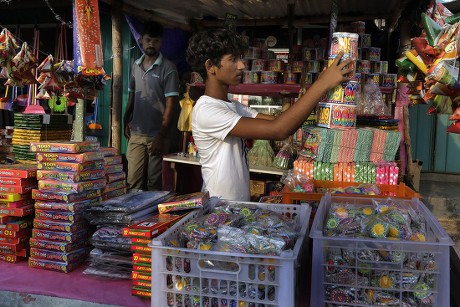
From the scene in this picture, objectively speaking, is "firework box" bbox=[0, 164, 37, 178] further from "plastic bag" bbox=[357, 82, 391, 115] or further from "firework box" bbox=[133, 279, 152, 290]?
"plastic bag" bbox=[357, 82, 391, 115]

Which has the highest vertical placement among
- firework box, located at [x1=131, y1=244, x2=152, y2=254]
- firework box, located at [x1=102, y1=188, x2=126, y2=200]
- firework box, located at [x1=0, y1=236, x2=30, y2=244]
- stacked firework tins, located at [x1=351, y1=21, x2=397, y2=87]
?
stacked firework tins, located at [x1=351, y1=21, x2=397, y2=87]

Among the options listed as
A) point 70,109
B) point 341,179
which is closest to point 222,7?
point 70,109

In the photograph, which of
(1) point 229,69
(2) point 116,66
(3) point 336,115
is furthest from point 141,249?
(2) point 116,66

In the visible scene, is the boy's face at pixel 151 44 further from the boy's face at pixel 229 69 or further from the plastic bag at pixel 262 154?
the boy's face at pixel 229 69

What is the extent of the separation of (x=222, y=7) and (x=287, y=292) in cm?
450

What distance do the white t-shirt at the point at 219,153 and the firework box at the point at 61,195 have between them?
1.73 feet

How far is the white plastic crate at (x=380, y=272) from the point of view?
1102 mm

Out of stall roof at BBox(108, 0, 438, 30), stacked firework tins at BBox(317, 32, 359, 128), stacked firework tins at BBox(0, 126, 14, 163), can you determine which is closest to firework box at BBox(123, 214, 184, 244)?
stacked firework tins at BBox(317, 32, 359, 128)

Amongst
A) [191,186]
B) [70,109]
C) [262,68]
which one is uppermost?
[262,68]

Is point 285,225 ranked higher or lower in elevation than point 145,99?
lower

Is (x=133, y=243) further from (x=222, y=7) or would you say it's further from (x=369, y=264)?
(x=222, y=7)

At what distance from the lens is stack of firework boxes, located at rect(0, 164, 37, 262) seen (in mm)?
1787

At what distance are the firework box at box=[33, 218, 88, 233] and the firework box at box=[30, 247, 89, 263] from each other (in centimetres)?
9

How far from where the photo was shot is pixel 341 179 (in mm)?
2389
